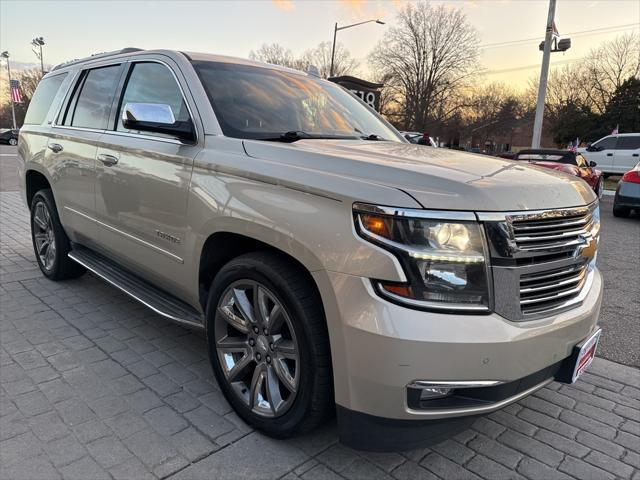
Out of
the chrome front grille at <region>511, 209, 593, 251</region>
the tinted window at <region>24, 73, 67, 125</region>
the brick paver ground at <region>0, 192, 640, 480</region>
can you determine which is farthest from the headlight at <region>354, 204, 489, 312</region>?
the tinted window at <region>24, 73, 67, 125</region>

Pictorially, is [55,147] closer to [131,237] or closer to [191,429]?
[131,237]

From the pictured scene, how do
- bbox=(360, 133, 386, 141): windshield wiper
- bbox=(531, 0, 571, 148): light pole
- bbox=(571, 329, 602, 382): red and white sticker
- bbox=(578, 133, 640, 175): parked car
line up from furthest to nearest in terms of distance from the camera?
bbox=(578, 133, 640, 175): parked car, bbox=(531, 0, 571, 148): light pole, bbox=(360, 133, 386, 141): windshield wiper, bbox=(571, 329, 602, 382): red and white sticker

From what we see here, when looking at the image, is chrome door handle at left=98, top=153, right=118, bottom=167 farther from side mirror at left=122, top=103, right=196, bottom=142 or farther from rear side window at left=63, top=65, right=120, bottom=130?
side mirror at left=122, top=103, right=196, bottom=142

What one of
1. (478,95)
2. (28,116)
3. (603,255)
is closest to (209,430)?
(28,116)

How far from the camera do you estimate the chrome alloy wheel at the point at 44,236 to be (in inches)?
182

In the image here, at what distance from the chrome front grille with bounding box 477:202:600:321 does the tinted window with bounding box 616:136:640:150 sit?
22.4 metres

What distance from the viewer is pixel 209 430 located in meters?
Result: 2.49

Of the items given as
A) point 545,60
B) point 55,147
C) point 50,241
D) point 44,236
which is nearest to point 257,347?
point 55,147

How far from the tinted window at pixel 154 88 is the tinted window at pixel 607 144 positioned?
2325cm

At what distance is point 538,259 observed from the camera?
1.96m

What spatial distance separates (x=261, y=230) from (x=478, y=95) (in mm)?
55401

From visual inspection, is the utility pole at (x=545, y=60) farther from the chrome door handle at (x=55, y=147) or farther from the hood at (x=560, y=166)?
the chrome door handle at (x=55, y=147)

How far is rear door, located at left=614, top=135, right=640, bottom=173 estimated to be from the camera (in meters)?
20.4

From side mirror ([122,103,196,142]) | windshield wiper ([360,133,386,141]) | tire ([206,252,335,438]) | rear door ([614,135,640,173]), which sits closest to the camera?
tire ([206,252,335,438])
